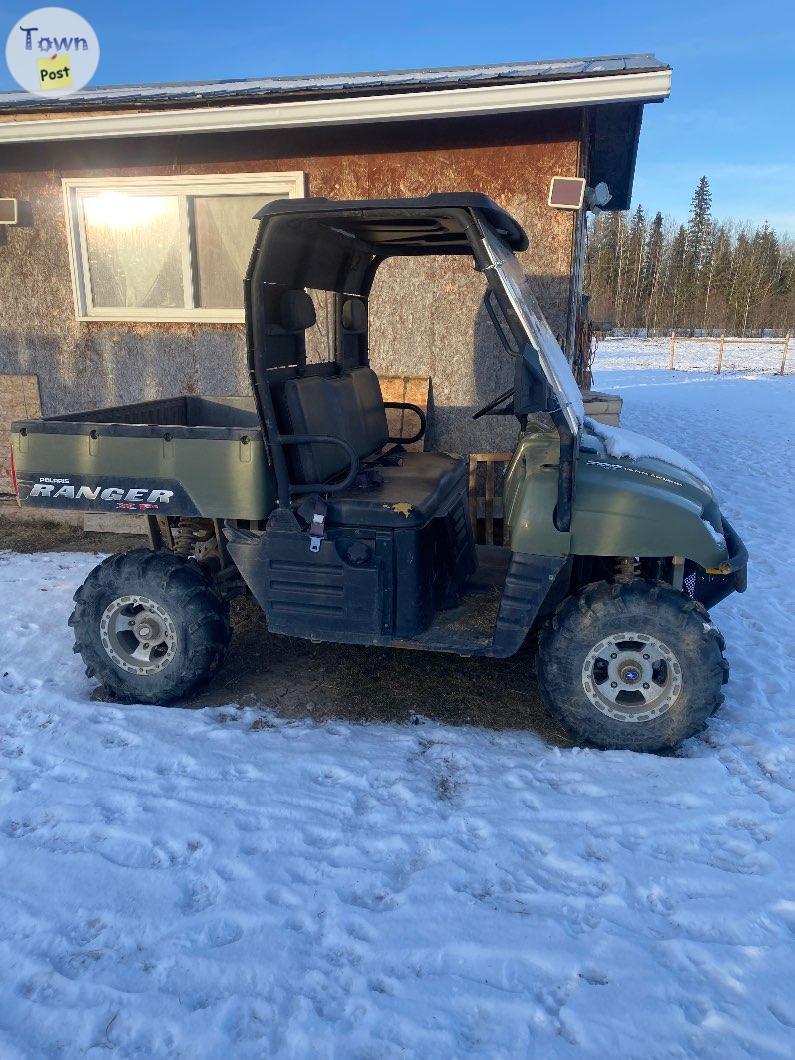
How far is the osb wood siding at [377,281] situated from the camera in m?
5.90

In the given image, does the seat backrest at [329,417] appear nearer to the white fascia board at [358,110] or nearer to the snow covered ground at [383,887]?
the snow covered ground at [383,887]

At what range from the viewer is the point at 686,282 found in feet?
179

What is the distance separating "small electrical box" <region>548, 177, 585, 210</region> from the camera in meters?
5.67

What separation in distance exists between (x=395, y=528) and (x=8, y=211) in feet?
18.5

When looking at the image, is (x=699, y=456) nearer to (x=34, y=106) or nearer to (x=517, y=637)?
(x=517, y=637)

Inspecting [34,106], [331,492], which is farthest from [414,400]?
[34,106]

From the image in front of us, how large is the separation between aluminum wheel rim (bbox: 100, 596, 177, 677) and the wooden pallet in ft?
9.78

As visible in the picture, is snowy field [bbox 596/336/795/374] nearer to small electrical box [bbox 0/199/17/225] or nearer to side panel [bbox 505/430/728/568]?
small electrical box [bbox 0/199/17/225]

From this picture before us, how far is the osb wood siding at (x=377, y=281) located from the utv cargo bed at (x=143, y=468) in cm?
322

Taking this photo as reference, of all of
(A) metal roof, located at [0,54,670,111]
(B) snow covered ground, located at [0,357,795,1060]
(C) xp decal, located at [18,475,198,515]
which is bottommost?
(B) snow covered ground, located at [0,357,795,1060]

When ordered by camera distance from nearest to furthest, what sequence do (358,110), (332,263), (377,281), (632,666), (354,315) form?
(632,666) < (332,263) < (354,315) < (358,110) < (377,281)

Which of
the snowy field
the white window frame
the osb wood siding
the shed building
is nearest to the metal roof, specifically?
the shed building

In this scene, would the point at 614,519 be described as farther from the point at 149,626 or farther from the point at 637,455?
the point at 149,626

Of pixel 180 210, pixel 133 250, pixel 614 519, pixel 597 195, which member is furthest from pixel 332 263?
pixel 597 195
